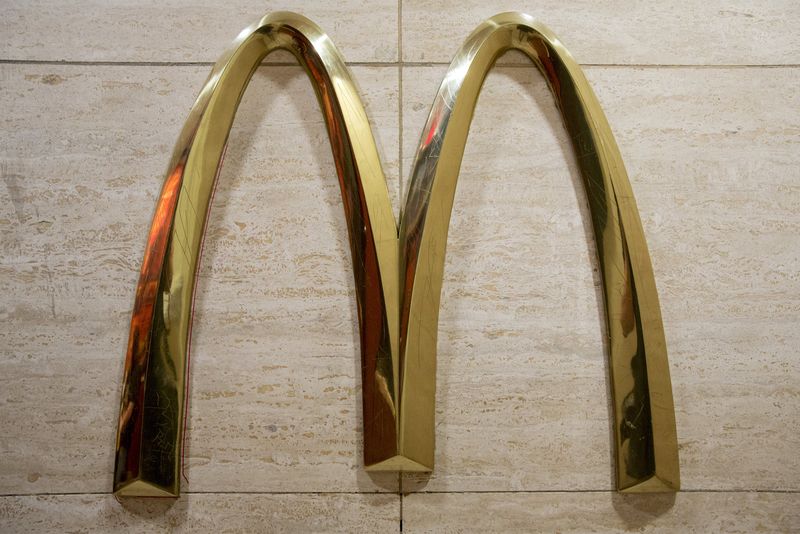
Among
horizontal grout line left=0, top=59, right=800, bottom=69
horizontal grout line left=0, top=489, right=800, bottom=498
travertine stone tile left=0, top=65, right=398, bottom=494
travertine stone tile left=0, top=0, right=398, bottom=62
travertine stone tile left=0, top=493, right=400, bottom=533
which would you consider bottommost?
travertine stone tile left=0, top=493, right=400, bottom=533

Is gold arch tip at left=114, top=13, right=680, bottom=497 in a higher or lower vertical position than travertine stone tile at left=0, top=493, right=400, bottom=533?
higher

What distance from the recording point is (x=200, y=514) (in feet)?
2.05

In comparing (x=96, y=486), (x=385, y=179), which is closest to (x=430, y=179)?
(x=385, y=179)

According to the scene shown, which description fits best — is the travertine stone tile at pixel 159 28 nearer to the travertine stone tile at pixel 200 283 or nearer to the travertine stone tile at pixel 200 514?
the travertine stone tile at pixel 200 283

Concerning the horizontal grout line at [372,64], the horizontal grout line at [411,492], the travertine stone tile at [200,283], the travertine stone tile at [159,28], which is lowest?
the horizontal grout line at [411,492]

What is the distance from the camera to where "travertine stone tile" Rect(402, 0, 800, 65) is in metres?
0.68

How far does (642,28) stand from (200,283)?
638mm

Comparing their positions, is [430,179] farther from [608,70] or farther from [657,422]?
[657,422]

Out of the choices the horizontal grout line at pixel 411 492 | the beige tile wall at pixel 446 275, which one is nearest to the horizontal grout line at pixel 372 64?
the beige tile wall at pixel 446 275

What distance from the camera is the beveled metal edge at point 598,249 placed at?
0.61m

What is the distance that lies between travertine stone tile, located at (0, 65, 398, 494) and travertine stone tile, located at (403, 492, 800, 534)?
0.23ft

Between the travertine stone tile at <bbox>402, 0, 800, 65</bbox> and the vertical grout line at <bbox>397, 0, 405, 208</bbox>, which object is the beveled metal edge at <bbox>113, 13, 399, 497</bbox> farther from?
the travertine stone tile at <bbox>402, 0, 800, 65</bbox>

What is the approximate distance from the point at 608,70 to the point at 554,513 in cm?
54

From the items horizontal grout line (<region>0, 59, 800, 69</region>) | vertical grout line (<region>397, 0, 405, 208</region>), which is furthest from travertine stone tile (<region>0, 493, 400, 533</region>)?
horizontal grout line (<region>0, 59, 800, 69</region>)
